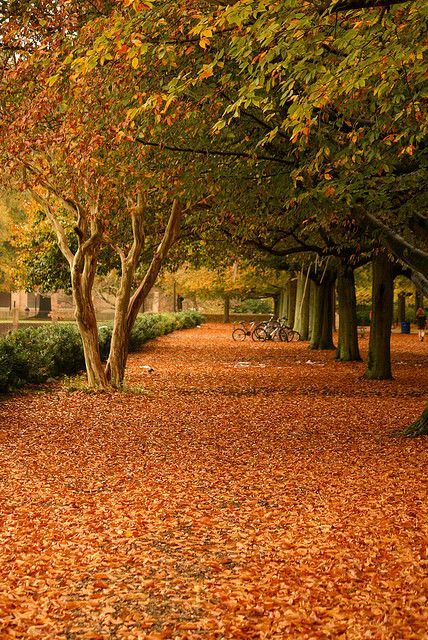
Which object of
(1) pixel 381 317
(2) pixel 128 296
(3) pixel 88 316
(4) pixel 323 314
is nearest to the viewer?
(3) pixel 88 316

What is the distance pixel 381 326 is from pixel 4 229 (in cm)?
4192

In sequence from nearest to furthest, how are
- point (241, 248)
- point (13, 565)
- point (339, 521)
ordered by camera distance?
point (13, 565) → point (339, 521) → point (241, 248)

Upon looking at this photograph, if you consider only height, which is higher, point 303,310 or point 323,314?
point 303,310

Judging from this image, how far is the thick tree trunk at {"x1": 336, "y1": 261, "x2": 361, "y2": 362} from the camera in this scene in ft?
74.8

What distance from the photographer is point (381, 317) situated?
18.1 meters

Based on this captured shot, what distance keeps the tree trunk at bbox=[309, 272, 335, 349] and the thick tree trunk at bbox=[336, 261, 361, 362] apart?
198 inches

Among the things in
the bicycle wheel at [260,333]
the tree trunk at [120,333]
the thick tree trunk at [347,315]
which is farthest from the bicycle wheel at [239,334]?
the tree trunk at [120,333]

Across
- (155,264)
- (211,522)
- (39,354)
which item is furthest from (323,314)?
(211,522)

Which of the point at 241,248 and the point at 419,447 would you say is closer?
the point at 419,447

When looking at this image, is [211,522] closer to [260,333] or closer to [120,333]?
[120,333]

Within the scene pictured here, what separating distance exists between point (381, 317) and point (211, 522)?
12.3m

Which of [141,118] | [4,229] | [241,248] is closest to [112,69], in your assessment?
[141,118]

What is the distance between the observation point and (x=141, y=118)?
33.6 feet

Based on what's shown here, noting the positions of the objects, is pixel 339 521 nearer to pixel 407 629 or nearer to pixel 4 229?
pixel 407 629
